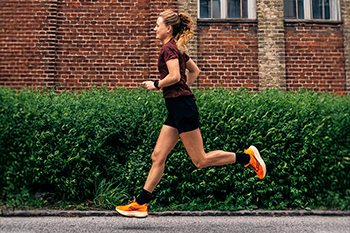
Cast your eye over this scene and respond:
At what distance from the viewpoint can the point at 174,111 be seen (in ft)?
11.1

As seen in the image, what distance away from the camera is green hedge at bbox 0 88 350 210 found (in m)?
5.46

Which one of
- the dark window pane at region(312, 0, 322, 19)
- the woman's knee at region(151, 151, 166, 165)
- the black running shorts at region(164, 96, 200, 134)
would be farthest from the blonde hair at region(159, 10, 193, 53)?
the dark window pane at region(312, 0, 322, 19)

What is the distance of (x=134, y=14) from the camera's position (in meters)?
8.74

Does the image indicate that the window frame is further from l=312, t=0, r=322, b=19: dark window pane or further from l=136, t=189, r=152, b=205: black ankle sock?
l=136, t=189, r=152, b=205: black ankle sock

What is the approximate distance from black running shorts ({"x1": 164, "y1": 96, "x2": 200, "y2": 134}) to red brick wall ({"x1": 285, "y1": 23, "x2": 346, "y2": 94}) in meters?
6.25

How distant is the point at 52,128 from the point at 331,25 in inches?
322

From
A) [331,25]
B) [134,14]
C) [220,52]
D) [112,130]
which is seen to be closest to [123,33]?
[134,14]

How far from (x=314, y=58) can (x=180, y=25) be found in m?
6.60

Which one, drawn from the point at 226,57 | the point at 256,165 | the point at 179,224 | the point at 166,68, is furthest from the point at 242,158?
the point at 226,57

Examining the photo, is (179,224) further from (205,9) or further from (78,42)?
(205,9)

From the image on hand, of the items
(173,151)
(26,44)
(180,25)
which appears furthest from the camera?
(26,44)

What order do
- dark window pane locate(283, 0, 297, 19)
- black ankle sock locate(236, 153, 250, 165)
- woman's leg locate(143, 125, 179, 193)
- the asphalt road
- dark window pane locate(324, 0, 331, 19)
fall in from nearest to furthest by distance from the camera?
woman's leg locate(143, 125, 179, 193), black ankle sock locate(236, 153, 250, 165), the asphalt road, dark window pane locate(283, 0, 297, 19), dark window pane locate(324, 0, 331, 19)

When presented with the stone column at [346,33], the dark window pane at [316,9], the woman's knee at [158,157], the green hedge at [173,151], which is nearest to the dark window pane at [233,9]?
the dark window pane at [316,9]

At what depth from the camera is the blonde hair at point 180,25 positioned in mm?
3586
